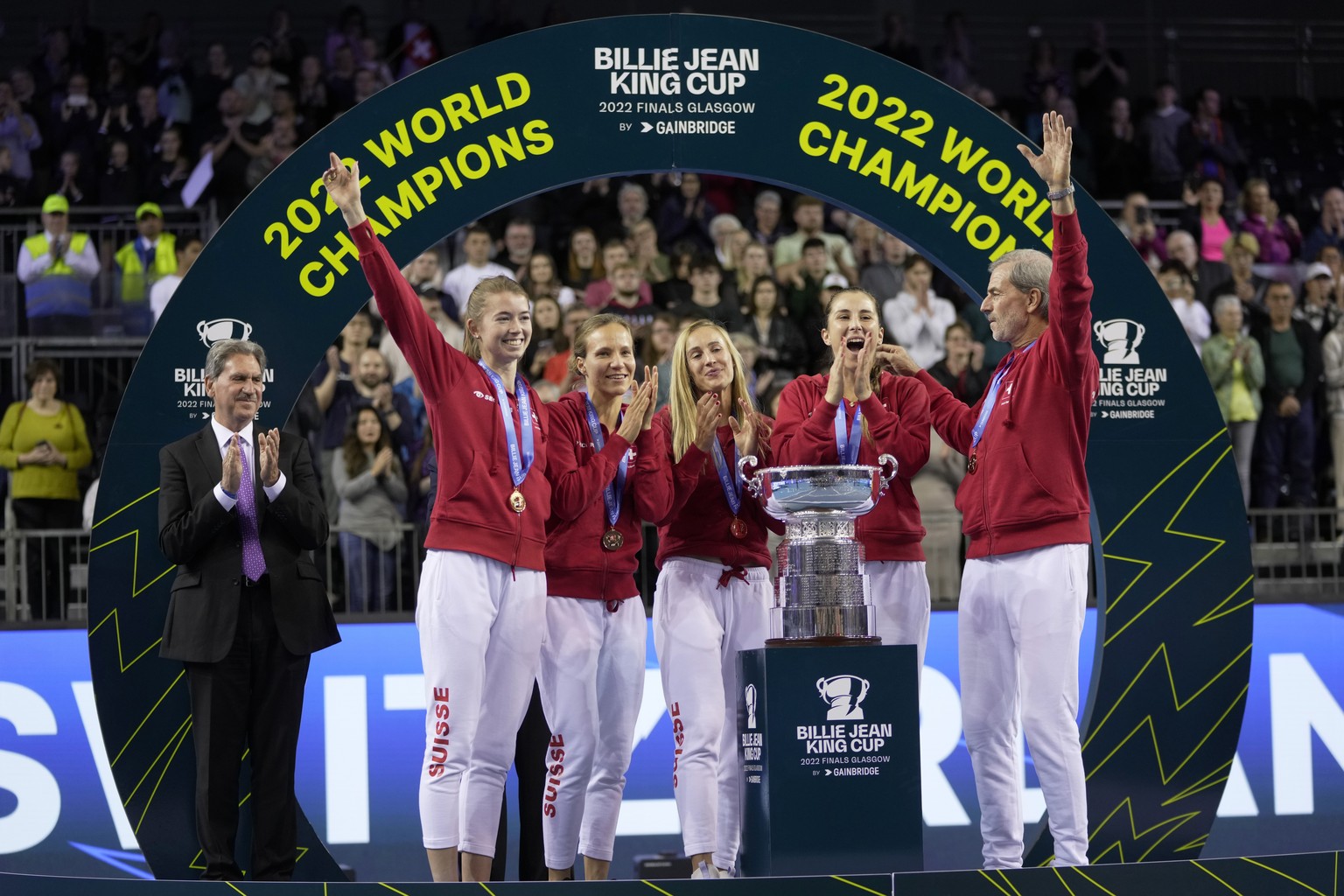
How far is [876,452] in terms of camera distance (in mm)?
6070

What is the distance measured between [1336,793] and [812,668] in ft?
14.1

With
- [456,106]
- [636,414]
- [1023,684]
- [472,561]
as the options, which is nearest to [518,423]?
[636,414]

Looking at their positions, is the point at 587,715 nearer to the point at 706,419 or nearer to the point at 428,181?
the point at 706,419

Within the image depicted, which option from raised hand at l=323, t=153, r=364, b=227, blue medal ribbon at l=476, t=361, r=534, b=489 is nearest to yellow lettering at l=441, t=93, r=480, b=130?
raised hand at l=323, t=153, r=364, b=227

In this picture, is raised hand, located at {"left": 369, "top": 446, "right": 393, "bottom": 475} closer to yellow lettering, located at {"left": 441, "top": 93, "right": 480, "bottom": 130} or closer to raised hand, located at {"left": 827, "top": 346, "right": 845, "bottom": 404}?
yellow lettering, located at {"left": 441, "top": 93, "right": 480, "bottom": 130}

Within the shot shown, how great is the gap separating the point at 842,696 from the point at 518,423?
5.05ft

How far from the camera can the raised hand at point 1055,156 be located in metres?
5.38

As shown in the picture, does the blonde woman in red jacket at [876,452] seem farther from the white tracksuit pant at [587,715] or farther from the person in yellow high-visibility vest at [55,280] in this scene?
the person in yellow high-visibility vest at [55,280]

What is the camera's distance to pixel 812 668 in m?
5.07

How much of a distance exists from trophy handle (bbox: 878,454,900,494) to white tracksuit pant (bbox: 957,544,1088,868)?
1.40 feet

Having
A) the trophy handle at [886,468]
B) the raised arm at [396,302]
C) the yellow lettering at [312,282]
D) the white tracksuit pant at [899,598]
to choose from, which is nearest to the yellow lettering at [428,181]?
the yellow lettering at [312,282]

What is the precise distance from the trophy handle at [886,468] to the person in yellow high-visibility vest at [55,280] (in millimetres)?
6751

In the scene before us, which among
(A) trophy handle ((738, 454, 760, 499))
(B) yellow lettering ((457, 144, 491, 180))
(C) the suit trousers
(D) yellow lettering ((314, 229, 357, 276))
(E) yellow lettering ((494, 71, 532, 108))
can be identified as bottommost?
(C) the suit trousers

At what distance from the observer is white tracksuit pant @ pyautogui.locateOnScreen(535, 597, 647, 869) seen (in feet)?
18.9
